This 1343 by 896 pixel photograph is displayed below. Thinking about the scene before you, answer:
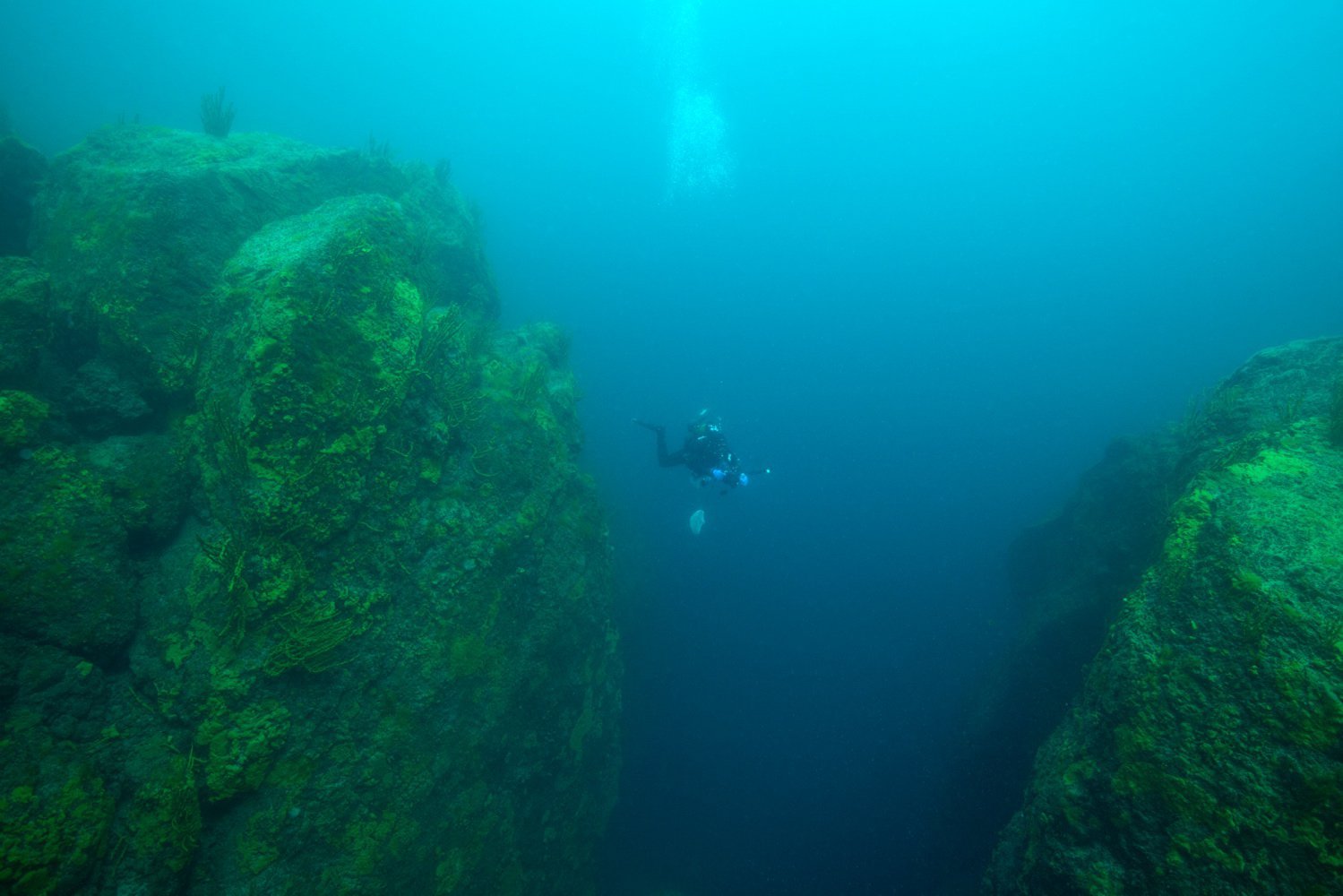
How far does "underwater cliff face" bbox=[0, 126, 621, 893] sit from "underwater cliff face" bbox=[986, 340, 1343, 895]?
502 centimetres

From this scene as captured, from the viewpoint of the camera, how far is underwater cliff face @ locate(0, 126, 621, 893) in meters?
3.53

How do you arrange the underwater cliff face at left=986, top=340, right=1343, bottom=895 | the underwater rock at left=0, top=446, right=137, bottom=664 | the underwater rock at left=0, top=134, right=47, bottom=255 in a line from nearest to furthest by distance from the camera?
the underwater cliff face at left=986, top=340, right=1343, bottom=895
the underwater rock at left=0, top=446, right=137, bottom=664
the underwater rock at left=0, top=134, right=47, bottom=255

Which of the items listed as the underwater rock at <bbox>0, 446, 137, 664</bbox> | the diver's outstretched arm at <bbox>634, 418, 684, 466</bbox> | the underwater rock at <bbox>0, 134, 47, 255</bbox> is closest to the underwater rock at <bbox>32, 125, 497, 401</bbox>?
the underwater rock at <bbox>0, 134, 47, 255</bbox>

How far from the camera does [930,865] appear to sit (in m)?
9.45

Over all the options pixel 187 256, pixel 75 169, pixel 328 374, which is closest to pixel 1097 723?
pixel 328 374

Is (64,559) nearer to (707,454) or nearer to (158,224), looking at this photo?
(158,224)

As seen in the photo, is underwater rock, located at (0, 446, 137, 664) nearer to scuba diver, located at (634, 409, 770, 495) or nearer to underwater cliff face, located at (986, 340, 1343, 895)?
underwater cliff face, located at (986, 340, 1343, 895)

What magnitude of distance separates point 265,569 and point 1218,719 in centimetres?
691

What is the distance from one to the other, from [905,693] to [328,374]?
48.6 feet

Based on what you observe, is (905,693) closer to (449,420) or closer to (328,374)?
(449,420)

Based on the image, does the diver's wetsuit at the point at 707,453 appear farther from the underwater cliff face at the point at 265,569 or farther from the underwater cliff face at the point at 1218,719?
the underwater cliff face at the point at 1218,719

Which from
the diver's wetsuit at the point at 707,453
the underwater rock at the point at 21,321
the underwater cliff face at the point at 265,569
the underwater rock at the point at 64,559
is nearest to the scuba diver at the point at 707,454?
the diver's wetsuit at the point at 707,453

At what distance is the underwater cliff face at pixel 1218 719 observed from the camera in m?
3.00

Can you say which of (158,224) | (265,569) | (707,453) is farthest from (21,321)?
(707,453)
